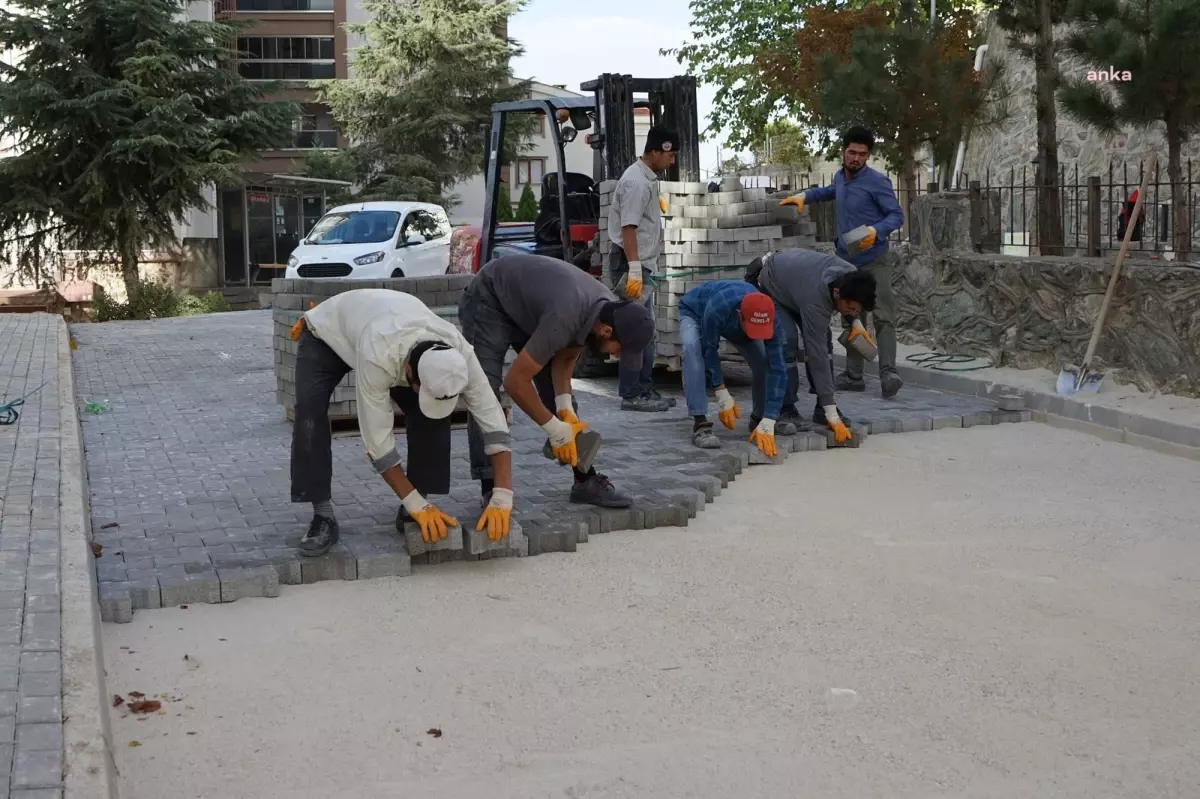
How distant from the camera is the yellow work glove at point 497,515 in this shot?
19.1ft

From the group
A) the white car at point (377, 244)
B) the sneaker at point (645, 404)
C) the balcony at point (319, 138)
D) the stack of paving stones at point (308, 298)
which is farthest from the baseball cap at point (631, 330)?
the balcony at point (319, 138)

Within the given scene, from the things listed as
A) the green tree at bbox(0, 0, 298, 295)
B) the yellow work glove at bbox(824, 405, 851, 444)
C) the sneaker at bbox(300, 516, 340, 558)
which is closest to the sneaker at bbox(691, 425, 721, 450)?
the yellow work glove at bbox(824, 405, 851, 444)

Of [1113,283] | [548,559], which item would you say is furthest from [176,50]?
[548,559]

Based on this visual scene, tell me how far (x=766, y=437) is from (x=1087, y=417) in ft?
9.34

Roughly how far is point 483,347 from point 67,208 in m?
23.3

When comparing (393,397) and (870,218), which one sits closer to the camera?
(393,397)

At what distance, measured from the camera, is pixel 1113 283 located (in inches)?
393

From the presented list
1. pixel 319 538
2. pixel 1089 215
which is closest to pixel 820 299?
pixel 319 538

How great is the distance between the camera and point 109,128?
26.8 meters

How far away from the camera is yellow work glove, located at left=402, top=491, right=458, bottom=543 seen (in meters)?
5.70

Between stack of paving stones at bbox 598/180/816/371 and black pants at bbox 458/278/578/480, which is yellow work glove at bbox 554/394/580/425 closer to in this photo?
black pants at bbox 458/278/578/480

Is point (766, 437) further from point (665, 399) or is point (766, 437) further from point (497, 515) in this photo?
point (497, 515)

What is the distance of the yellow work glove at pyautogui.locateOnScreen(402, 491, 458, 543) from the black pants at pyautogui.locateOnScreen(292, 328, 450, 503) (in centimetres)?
24

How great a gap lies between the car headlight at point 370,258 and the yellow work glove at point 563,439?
15.1 m
